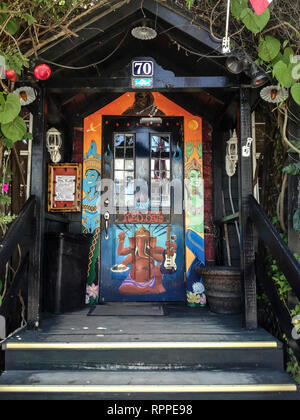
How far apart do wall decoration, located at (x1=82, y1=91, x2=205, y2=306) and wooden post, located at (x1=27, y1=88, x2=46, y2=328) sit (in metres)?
1.17

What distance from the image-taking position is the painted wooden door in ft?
13.3

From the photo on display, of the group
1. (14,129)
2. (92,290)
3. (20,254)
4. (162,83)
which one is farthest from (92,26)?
(92,290)

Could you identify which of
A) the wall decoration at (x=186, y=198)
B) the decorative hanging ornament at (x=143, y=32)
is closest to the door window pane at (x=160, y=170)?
the wall decoration at (x=186, y=198)

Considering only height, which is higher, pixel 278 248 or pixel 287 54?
pixel 287 54

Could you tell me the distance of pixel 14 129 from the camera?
278 cm

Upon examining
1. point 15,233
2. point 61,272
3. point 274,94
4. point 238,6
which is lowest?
point 61,272

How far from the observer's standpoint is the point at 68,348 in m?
2.47

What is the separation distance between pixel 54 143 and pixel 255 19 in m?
2.49

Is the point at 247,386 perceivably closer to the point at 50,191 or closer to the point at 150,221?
the point at 150,221

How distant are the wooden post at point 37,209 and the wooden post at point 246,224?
1891 mm

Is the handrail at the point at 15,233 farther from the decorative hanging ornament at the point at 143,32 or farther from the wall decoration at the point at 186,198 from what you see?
the decorative hanging ornament at the point at 143,32

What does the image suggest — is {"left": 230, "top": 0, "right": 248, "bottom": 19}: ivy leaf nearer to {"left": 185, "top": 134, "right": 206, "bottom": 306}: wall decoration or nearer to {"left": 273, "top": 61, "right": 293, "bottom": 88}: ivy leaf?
{"left": 273, "top": 61, "right": 293, "bottom": 88}: ivy leaf

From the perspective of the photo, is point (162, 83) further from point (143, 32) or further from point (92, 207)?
point (92, 207)
